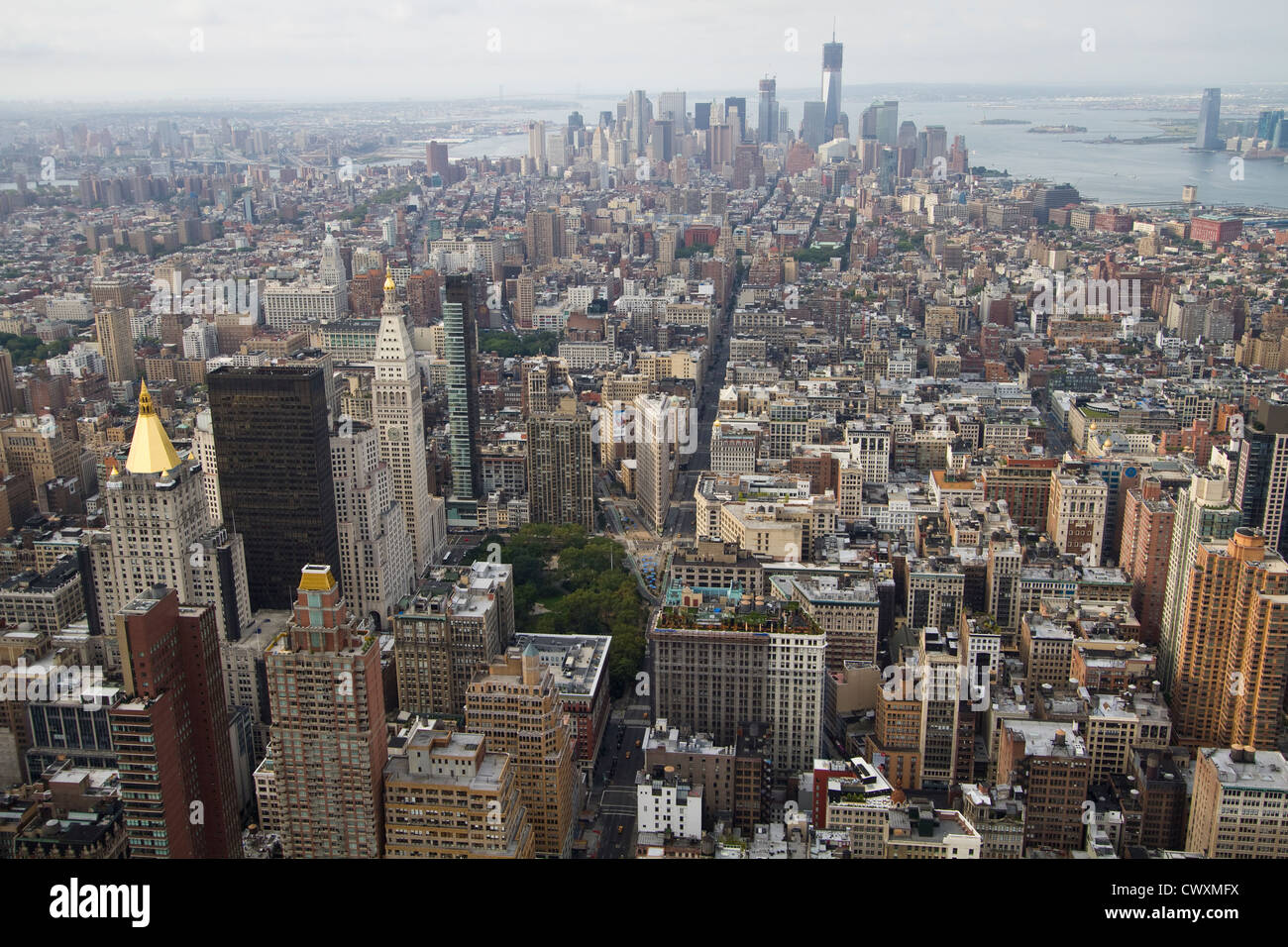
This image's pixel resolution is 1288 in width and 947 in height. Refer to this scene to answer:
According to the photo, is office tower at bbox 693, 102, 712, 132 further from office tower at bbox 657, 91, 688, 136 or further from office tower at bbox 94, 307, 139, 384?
office tower at bbox 94, 307, 139, 384

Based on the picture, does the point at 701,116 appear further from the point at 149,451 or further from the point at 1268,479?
the point at 149,451

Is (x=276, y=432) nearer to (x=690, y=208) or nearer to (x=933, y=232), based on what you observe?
(x=933, y=232)

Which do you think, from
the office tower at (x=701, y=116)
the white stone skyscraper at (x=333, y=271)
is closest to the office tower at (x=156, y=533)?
the white stone skyscraper at (x=333, y=271)

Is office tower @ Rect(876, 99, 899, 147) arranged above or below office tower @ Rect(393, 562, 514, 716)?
above

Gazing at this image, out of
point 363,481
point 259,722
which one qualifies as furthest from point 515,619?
point 259,722

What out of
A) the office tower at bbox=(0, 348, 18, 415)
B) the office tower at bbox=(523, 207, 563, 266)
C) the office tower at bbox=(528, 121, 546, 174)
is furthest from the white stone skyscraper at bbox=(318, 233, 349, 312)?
the office tower at bbox=(528, 121, 546, 174)

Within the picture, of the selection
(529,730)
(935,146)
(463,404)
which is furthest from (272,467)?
(935,146)

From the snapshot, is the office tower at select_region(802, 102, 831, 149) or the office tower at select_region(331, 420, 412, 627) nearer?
the office tower at select_region(331, 420, 412, 627)
